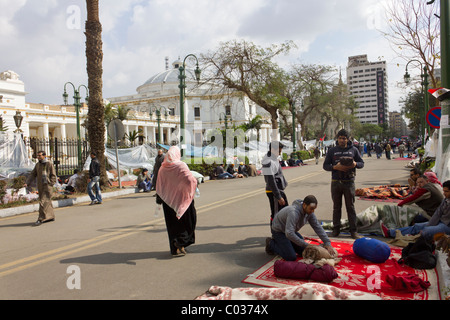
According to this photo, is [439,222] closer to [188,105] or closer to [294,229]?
[294,229]

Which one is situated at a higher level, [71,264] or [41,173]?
[41,173]

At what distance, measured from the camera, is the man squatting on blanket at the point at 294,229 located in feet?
15.2

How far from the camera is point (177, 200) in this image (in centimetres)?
548

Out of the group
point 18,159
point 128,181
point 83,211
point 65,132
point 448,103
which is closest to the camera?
point 448,103

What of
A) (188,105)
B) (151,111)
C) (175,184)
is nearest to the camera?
(175,184)

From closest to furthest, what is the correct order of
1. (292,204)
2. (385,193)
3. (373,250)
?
1. (373,250)
2. (292,204)
3. (385,193)

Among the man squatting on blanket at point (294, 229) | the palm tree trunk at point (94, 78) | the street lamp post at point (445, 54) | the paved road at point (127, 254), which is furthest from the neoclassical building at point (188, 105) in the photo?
the man squatting on blanket at point (294, 229)

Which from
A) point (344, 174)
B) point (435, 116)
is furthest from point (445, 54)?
point (344, 174)

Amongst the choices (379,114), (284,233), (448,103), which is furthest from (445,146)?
(379,114)

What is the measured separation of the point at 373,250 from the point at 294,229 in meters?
1.07

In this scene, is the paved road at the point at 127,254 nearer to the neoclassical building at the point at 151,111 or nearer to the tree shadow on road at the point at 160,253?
the tree shadow on road at the point at 160,253

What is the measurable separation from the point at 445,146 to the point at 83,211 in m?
9.20
